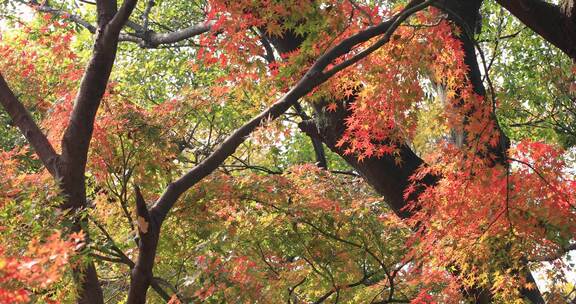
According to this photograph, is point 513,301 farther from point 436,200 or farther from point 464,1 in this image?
point 464,1

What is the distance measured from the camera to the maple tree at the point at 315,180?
179 inches

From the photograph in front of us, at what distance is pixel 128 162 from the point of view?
5.67 metres

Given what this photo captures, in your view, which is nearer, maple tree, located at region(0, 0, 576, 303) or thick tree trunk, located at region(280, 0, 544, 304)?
maple tree, located at region(0, 0, 576, 303)

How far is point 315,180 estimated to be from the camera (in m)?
6.95

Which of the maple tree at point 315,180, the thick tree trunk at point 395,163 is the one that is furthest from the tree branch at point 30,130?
the thick tree trunk at point 395,163

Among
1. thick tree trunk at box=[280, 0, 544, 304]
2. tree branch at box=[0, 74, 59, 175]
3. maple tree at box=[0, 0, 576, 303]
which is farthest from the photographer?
thick tree trunk at box=[280, 0, 544, 304]

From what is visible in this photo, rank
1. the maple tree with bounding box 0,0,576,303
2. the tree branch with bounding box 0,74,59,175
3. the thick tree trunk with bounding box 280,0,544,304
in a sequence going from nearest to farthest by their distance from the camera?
1. the maple tree with bounding box 0,0,576,303
2. the tree branch with bounding box 0,74,59,175
3. the thick tree trunk with bounding box 280,0,544,304

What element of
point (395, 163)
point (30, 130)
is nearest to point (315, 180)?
point (395, 163)

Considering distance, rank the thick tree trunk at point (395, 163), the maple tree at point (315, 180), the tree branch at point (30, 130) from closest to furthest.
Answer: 1. the maple tree at point (315, 180)
2. the tree branch at point (30, 130)
3. the thick tree trunk at point (395, 163)

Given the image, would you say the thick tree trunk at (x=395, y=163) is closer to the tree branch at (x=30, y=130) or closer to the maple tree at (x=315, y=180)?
the maple tree at (x=315, y=180)

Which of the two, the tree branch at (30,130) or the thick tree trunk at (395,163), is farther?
the thick tree trunk at (395,163)

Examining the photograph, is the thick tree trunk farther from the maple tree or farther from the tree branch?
the tree branch

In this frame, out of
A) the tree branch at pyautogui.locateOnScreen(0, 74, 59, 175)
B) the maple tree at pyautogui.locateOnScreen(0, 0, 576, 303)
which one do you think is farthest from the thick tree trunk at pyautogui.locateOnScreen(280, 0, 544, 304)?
the tree branch at pyautogui.locateOnScreen(0, 74, 59, 175)

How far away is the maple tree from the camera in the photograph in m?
4.54
